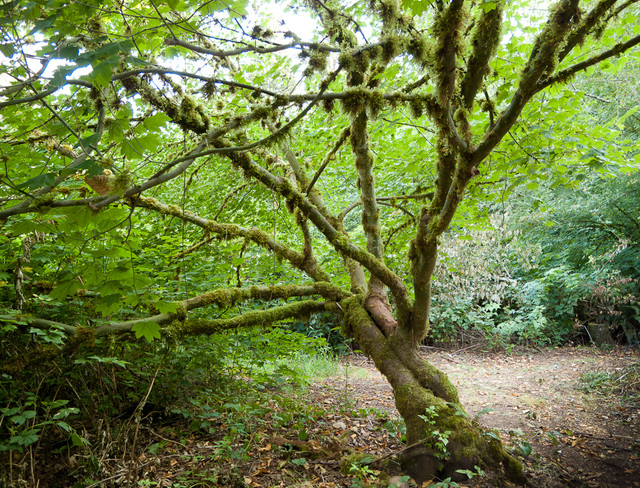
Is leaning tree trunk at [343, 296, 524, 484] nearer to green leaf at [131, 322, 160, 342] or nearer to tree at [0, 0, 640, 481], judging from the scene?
tree at [0, 0, 640, 481]

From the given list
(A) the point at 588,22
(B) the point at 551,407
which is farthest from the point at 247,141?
(B) the point at 551,407

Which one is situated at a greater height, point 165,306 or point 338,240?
point 338,240

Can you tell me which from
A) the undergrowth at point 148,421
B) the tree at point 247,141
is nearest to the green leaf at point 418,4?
the tree at point 247,141

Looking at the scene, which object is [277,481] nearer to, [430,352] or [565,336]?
[430,352]

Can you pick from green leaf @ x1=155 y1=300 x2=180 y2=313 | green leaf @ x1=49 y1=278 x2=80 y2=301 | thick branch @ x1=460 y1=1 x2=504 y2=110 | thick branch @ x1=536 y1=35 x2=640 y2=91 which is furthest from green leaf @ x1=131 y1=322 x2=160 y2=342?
thick branch @ x1=536 y1=35 x2=640 y2=91

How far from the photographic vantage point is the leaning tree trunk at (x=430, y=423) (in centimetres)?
292

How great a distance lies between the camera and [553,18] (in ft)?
6.99

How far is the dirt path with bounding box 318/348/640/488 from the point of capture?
3156 mm

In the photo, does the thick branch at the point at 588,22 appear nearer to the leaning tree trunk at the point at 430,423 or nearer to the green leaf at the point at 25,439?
the leaning tree trunk at the point at 430,423

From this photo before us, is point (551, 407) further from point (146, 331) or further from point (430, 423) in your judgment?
point (146, 331)

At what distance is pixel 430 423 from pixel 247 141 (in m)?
2.96

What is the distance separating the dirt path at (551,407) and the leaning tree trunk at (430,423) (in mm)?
301

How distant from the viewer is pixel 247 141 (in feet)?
10.9

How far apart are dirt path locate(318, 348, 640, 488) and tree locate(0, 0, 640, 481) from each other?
79 cm
